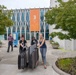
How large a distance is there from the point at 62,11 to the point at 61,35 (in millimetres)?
1539

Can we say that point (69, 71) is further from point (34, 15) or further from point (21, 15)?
point (21, 15)

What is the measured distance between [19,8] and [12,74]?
3881 centimetres

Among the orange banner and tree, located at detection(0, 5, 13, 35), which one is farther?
the orange banner

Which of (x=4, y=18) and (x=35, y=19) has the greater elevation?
(x=35, y=19)

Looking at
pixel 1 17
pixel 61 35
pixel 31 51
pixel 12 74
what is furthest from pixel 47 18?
pixel 12 74

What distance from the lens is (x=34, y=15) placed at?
2105cm

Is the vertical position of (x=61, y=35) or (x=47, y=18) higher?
(x=47, y=18)

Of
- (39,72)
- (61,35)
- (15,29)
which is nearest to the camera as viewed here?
(39,72)

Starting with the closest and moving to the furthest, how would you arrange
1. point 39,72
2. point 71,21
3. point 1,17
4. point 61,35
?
point 71,21
point 39,72
point 61,35
point 1,17

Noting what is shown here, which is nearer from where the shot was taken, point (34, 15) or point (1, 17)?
point (1, 17)

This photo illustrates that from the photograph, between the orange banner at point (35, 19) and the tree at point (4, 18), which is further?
the orange banner at point (35, 19)

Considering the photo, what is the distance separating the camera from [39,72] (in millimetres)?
8602

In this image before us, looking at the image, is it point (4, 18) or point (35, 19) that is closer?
point (4, 18)

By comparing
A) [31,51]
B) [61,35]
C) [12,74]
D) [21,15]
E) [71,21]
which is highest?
[21,15]
